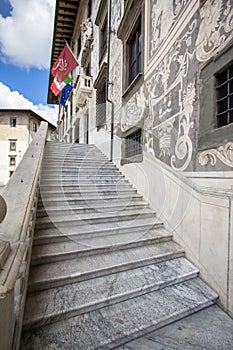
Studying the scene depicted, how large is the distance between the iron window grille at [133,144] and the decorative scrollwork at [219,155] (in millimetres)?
1964

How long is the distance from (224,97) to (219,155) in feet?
2.10

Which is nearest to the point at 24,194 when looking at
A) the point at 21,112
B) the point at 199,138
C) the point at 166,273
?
the point at 166,273

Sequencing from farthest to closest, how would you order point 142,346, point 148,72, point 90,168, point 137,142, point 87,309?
point 90,168 < point 137,142 < point 148,72 < point 87,309 < point 142,346

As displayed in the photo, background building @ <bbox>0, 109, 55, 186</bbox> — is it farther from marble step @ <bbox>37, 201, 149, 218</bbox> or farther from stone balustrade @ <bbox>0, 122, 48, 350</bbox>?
stone balustrade @ <bbox>0, 122, 48, 350</bbox>

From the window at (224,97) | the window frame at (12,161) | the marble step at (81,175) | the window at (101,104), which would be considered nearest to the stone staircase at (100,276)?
the marble step at (81,175)

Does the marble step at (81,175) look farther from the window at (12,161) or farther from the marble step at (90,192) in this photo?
the window at (12,161)

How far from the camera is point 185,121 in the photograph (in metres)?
2.60

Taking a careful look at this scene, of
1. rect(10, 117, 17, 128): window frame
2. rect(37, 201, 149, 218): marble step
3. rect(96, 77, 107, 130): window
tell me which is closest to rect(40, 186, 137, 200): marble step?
rect(37, 201, 149, 218): marble step

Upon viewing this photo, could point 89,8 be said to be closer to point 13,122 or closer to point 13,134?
point 13,134

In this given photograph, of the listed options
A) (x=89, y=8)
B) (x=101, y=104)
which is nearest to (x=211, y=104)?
(x=101, y=104)

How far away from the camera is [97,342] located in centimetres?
143

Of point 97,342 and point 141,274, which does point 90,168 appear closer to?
point 141,274

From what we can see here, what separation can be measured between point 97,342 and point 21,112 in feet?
91.1

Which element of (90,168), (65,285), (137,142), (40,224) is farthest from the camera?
(90,168)
